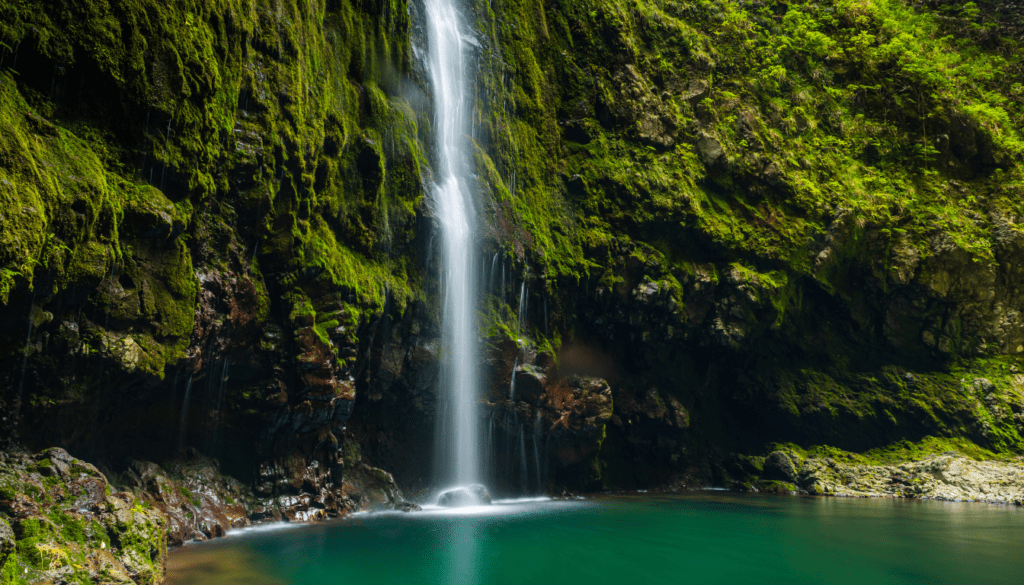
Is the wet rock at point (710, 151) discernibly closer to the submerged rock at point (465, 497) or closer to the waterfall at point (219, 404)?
the submerged rock at point (465, 497)

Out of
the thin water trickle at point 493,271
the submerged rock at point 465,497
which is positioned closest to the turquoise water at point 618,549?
the submerged rock at point 465,497

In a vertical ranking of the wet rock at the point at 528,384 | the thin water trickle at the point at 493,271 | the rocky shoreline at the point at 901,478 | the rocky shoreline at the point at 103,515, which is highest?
the thin water trickle at the point at 493,271

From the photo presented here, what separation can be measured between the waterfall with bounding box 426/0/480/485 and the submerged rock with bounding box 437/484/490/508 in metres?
0.52

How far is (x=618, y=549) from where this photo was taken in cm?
1457

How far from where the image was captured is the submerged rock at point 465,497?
811 inches

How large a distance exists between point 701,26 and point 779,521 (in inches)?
1053

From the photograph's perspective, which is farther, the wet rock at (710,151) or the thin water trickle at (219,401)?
the wet rock at (710,151)

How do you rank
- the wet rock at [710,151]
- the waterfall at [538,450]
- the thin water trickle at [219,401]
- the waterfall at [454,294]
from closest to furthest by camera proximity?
the thin water trickle at [219,401] < the waterfall at [454,294] < the waterfall at [538,450] < the wet rock at [710,151]

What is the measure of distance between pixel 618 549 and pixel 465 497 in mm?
7677

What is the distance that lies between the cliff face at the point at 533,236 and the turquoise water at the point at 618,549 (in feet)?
10.7

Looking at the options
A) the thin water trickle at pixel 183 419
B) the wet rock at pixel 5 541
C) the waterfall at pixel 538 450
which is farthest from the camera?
the waterfall at pixel 538 450

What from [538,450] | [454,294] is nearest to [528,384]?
[538,450]

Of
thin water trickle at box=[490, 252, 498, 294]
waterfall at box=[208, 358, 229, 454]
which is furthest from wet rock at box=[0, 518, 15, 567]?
thin water trickle at box=[490, 252, 498, 294]

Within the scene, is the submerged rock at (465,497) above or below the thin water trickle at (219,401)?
below
